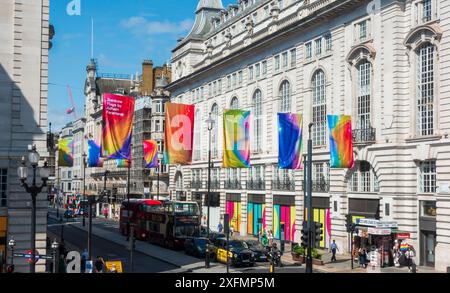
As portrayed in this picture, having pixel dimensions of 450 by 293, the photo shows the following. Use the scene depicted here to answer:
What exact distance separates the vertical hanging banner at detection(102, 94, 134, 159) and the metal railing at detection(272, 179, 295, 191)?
27.5 meters

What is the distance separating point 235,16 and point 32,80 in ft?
145

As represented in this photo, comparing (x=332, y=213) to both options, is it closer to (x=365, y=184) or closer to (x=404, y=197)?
(x=365, y=184)

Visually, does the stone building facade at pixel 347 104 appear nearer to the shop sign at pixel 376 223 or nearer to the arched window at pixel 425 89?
the arched window at pixel 425 89

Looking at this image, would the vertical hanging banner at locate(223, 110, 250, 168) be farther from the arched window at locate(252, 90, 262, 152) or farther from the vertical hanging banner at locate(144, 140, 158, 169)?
the arched window at locate(252, 90, 262, 152)

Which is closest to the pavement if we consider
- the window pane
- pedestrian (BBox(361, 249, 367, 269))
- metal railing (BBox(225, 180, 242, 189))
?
pedestrian (BBox(361, 249, 367, 269))

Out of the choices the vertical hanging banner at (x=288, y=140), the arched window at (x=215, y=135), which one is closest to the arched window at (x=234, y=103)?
the arched window at (x=215, y=135)

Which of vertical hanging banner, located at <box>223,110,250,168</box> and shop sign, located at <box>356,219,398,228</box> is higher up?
vertical hanging banner, located at <box>223,110,250,168</box>

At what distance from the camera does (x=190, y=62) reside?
83.9m

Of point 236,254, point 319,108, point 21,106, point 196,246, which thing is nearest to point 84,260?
point 21,106

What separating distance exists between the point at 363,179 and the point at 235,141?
38.1 feet

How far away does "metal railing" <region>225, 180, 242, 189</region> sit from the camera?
67.4 m

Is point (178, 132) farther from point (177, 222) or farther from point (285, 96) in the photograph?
point (285, 96)

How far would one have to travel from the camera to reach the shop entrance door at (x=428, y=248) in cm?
3938

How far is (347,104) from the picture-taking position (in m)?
47.3
